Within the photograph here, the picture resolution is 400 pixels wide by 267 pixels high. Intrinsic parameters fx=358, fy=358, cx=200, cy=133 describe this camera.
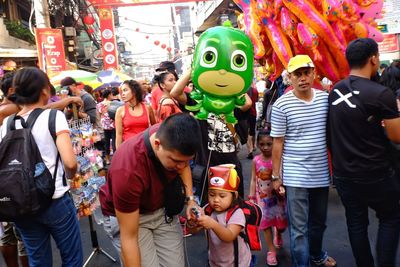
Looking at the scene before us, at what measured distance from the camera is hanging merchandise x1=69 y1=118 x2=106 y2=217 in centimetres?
309

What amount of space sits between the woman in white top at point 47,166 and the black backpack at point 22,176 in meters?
0.05

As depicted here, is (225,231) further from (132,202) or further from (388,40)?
(388,40)

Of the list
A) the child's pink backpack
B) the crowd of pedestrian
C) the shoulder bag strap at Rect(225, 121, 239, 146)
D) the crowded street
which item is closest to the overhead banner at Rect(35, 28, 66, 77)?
the crowded street

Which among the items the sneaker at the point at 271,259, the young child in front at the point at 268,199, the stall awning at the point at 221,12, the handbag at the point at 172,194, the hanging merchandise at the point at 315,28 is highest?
the stall awning at the point at 221,12

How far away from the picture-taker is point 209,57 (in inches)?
111

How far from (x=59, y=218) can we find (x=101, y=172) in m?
1.28

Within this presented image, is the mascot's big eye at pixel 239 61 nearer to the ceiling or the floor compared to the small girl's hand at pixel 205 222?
nearer to the ceiling

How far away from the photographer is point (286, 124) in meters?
2.67

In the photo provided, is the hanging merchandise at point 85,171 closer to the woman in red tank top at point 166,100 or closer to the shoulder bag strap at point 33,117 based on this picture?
the woman in red tank top at point 166,100

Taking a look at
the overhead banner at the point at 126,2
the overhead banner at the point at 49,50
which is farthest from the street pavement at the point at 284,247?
the overhead banner at the point at 126,2

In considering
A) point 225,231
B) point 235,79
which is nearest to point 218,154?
point 235,79

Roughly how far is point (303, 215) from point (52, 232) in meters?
1.77

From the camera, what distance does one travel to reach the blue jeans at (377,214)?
2.38m

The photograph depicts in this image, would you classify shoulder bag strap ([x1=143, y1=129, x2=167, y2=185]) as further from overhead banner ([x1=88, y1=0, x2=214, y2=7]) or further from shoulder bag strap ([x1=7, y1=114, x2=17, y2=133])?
overhead banner ([x1=88, y1=0, x2=214, y2=7])
